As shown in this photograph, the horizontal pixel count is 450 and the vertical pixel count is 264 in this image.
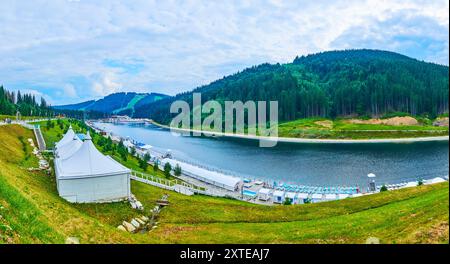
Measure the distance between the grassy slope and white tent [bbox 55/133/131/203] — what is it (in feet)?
278

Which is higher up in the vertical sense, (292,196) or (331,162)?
(331,162)

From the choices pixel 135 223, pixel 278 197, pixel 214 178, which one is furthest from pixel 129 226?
pixel 214 178

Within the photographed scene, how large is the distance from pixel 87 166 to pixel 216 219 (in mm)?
10011

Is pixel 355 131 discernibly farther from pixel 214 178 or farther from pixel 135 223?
pixel 135 223

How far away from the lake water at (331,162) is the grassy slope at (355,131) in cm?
1125

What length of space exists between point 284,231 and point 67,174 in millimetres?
14917

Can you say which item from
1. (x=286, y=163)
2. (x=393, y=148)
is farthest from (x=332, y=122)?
(x=286, y=163)

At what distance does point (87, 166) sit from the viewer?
2244 centimetres

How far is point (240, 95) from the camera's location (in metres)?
183

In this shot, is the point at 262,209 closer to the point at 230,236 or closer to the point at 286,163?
the point at 230,236

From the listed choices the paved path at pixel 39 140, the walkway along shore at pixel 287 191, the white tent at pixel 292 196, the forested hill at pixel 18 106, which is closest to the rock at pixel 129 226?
the walkway along shore at pixel 287 191

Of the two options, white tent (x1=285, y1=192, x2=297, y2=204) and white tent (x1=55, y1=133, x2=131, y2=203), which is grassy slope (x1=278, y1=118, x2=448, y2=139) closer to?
white tent (x1=285, y1=192, x2=297, y2=204)

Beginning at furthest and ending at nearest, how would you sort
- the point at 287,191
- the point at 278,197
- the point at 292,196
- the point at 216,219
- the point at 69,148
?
the point at 287,191, the point at 278,197, the point at 292,196, the point at 69,148, the point at 216,219

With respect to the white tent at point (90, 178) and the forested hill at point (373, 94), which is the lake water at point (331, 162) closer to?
the white tent at point (90, 178)
